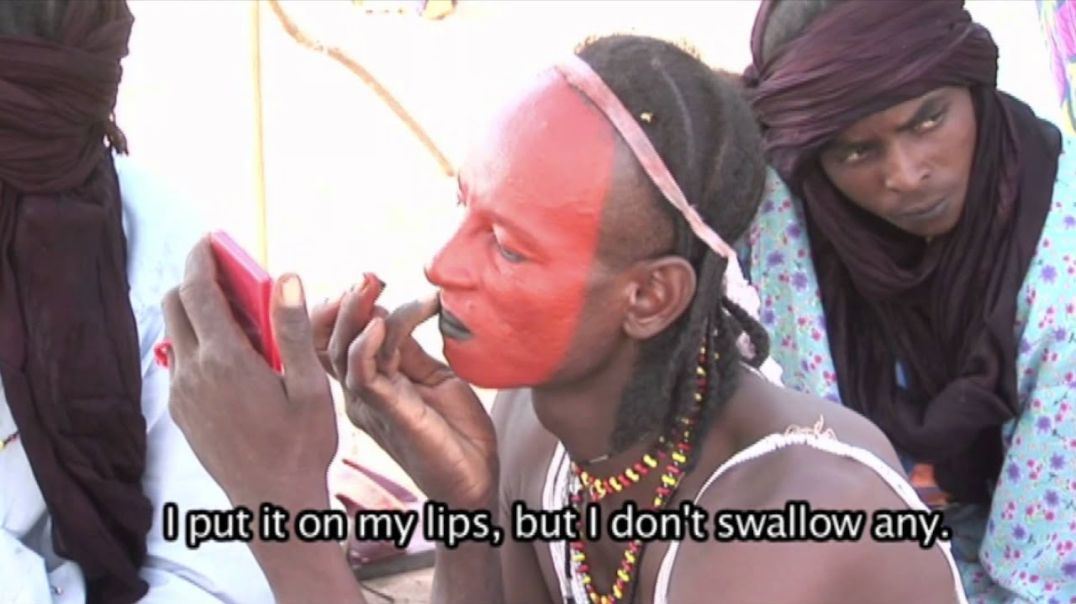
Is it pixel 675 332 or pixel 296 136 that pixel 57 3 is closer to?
pixel 675 332

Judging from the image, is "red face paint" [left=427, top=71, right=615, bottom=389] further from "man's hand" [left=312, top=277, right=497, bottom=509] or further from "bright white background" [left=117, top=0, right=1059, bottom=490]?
"bright white background" [left=117, top=0, right=1059, bottom=490]

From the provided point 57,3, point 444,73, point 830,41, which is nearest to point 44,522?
point 57,3

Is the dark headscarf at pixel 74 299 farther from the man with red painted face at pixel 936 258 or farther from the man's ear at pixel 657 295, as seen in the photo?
the man with red painted face at pixel 936 258

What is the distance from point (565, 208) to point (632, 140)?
0.37ft

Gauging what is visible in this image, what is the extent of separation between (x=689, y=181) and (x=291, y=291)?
479 millimetres

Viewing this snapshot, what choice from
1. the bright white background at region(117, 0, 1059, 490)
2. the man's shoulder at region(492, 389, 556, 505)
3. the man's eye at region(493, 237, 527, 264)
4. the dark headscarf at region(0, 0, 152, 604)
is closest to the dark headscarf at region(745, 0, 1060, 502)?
the man's shoulder at region(492, 389, 556, 505)

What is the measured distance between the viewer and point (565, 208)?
1.57 metres

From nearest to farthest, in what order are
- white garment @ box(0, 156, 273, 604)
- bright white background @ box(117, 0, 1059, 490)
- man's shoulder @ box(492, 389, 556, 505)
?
man's shoulder @ box(492, 389, 556, 505) < white garment @ box(0, 156, 273, 604) < bright white background @ box(117, 0, 1059, 490)

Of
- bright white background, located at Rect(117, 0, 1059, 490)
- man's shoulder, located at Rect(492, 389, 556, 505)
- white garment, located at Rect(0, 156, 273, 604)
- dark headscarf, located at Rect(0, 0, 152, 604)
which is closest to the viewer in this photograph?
man's shoulder, located at Rect(492, 389, 556, 505)

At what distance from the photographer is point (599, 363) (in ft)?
5.63

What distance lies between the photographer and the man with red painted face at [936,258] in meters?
2.51

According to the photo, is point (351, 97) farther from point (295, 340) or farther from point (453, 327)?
point (295, 340)

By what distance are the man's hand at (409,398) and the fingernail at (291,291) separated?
197 millimetres

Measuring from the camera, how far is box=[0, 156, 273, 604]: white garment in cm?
237
